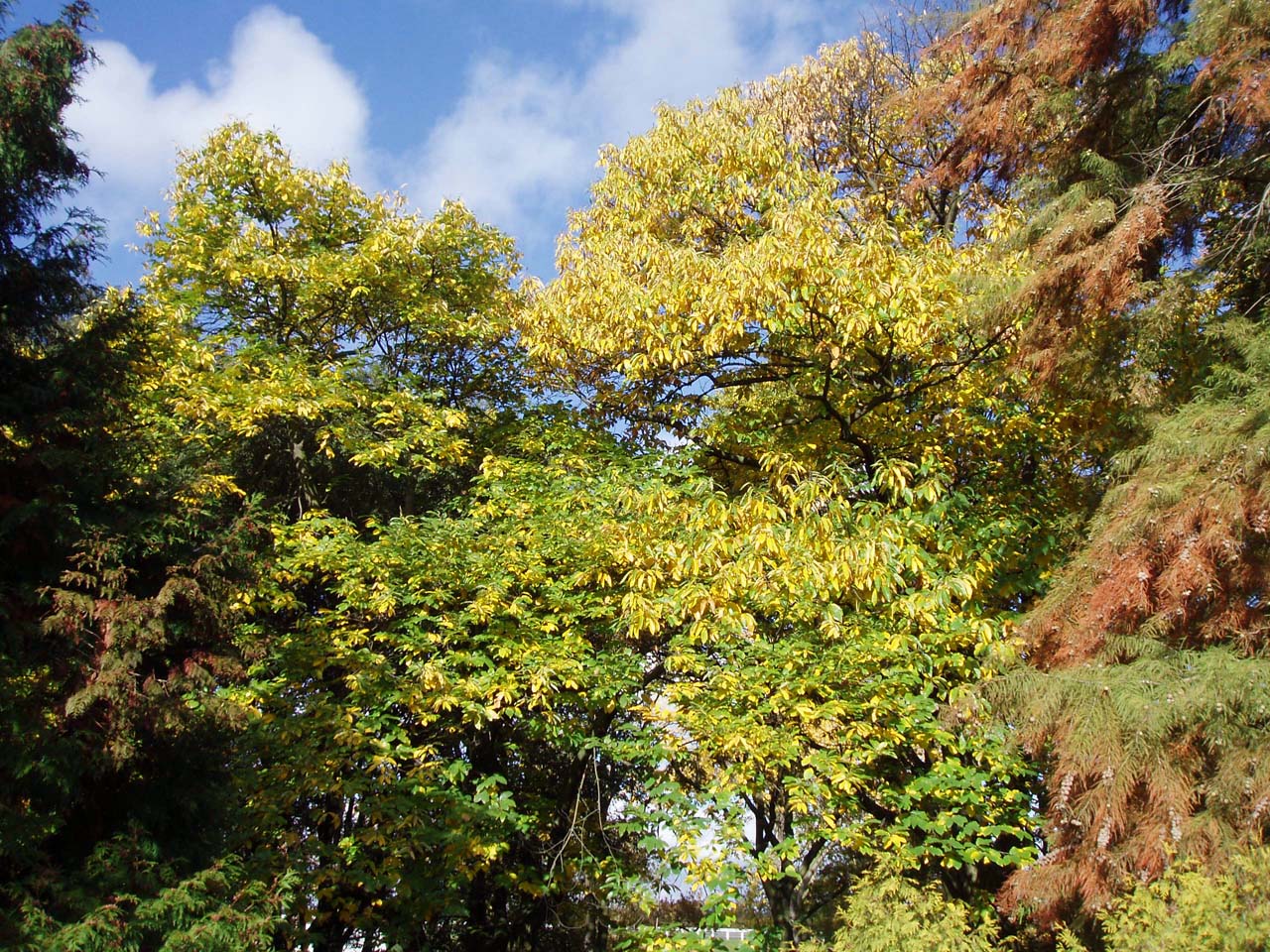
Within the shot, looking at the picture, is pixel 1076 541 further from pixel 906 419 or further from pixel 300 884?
pixel 300 884

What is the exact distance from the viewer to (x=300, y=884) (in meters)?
6.21

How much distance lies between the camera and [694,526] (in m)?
7.12

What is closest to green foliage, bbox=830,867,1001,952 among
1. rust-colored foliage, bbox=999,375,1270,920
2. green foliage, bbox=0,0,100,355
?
rust-colored foliage, bbox=999,375,1270,920

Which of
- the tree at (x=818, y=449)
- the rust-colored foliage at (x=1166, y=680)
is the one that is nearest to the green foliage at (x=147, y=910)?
the tree at (x=818, y=449)

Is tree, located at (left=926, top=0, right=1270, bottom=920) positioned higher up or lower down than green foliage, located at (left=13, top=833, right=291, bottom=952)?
higher up

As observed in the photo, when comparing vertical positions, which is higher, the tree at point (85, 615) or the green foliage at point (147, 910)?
the tree at point (85, 615)

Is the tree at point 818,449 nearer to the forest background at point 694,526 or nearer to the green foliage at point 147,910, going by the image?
the forest background at point 694,526

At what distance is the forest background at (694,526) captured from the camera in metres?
4.93

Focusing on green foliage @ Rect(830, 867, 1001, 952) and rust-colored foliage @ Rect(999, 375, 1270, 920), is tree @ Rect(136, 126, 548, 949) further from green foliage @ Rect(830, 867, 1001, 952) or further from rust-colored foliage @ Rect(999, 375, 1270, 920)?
rust-colored foliage @ Rect(999, 375, 1270, 920)

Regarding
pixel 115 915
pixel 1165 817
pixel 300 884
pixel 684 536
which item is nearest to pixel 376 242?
pixel 684 536

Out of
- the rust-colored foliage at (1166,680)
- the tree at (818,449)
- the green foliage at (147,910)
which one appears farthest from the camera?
the tree at (818,449)

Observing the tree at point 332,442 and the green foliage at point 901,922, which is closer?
the green foliage at point 901,922

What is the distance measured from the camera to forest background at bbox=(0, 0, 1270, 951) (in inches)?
194

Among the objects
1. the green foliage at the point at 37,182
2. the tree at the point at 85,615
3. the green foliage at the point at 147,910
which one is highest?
the green foliage at the point at 37,182
